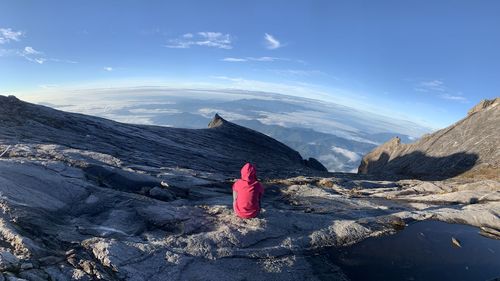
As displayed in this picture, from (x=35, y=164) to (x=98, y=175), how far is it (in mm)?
3287

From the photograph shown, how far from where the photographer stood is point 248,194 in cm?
1688

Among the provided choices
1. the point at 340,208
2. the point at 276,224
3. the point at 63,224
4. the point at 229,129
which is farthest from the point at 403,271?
the point at 229,129

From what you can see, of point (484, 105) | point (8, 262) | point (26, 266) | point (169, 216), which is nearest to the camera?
point (8, 262)

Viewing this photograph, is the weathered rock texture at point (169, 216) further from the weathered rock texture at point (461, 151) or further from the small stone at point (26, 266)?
the weathered rock texture at point (461, 151)

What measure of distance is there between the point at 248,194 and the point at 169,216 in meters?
3.50

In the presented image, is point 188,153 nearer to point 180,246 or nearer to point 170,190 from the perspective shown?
point 170,190

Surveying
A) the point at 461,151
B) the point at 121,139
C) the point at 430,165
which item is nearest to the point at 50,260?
the point at 121,139

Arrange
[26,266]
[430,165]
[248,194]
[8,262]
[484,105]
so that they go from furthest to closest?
[484,105], [430,165], [248,194], [26,266], [8,262]

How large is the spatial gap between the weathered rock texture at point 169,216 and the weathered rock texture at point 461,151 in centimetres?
1767

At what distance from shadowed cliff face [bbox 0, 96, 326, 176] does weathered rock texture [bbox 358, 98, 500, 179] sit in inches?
728

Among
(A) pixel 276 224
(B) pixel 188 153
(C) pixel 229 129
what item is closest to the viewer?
(A) pixel 276 224

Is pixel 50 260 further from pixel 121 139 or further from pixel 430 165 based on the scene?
pixel 430 165

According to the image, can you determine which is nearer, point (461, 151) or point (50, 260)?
point (50, 260)

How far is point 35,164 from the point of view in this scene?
20422mm
